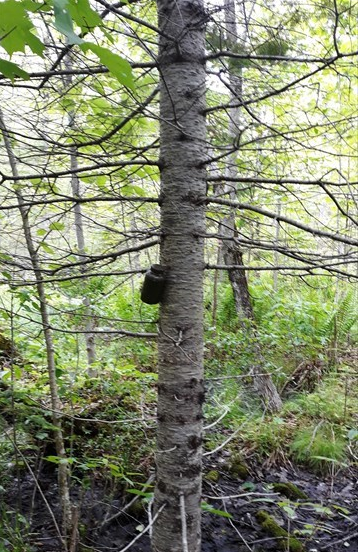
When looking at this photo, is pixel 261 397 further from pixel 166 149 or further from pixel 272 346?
pixel 166 149

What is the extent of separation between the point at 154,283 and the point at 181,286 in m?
0.13

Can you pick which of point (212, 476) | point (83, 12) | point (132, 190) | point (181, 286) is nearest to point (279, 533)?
point (212, 476)

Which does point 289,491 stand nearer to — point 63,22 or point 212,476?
point 212,476

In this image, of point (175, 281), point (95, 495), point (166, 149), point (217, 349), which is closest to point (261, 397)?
point (217, 349)

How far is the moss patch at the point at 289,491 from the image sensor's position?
3267 mm

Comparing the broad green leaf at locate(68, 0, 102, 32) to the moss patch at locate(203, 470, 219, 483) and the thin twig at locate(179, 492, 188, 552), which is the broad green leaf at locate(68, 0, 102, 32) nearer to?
the thin twig at locate(179, 492, 188, 552)

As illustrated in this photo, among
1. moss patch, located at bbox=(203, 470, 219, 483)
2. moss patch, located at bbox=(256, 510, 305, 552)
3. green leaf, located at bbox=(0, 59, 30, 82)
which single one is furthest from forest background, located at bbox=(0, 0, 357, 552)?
moss patch, located at bbox=(256, 510, 305, 552)

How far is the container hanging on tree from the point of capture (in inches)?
71.4

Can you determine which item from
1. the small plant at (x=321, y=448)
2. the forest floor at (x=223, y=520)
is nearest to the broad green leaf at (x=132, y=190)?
the forest floor at (x=223, y=520)

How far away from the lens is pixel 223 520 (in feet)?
9.94

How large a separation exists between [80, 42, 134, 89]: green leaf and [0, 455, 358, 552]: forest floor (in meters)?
2.24

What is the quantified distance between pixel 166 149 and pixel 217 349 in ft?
10.5

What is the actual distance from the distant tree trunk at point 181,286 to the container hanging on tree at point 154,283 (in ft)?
0.12

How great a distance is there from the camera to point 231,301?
Result: 620cm
